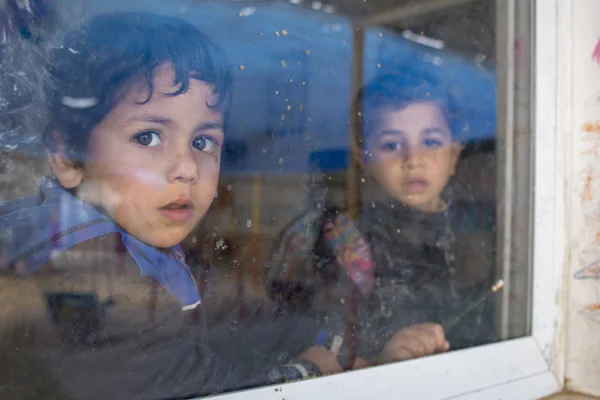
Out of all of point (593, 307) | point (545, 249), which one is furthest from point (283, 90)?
point (593, 307)

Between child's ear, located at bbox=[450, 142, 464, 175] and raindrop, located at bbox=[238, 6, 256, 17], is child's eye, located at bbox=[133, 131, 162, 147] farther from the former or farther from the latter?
child's ear, located at bbox=[450, 142, 464, 175]

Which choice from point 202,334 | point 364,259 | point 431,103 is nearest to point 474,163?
point 431,103

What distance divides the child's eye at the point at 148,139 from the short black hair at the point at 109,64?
5 centimetres

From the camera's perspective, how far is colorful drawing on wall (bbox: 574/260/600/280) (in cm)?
105

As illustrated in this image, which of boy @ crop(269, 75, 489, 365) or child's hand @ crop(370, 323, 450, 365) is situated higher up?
boy @ crop(269, 75, 489, 365)

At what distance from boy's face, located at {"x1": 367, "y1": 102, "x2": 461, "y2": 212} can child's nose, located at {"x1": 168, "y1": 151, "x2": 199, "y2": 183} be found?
326 millimetres

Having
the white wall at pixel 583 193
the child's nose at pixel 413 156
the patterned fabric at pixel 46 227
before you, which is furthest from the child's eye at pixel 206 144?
the white wall at pixel 583 193

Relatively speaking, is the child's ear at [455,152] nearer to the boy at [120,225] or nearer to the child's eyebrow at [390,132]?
the child's eyebrow at [390,132]

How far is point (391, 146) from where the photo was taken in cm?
96

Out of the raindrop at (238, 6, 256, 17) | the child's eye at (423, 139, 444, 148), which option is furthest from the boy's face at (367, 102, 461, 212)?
the raindrop at (238, 6, 256, 17)

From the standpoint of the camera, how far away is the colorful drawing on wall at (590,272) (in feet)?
3.43

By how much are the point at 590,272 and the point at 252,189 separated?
2.30ft

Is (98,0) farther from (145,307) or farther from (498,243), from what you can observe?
(498,243)

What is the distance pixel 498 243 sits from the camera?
106 cm
